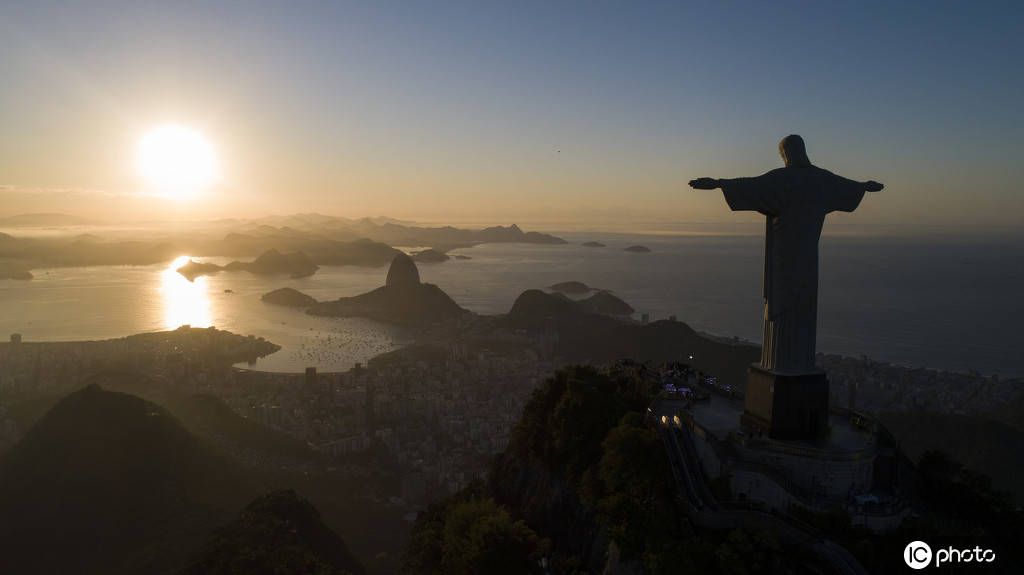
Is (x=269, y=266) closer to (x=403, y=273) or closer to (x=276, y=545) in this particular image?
(x=403, y=273)

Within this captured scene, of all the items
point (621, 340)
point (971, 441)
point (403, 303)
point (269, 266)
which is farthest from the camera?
point (269, 266)

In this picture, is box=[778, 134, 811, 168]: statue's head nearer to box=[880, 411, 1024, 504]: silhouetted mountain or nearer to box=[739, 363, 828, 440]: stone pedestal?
box=[739, 363, 828, 440]: stone pedestal

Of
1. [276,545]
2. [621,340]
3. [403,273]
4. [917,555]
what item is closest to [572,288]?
[403,273]

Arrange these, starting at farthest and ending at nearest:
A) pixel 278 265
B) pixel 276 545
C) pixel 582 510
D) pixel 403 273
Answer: pixel 278 265, pixel 403 273, pixel 276 545, pixel 582 510

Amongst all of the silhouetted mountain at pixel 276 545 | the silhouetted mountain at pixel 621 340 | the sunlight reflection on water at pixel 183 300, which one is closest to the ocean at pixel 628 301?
the sunlight reflection on water at pixel 183 300

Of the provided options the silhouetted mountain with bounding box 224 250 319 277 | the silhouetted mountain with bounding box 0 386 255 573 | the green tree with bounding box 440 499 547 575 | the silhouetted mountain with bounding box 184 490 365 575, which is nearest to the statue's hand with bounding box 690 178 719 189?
the green tree with bounding box 440 499 547 575

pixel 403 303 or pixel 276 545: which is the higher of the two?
pixel 403 303
